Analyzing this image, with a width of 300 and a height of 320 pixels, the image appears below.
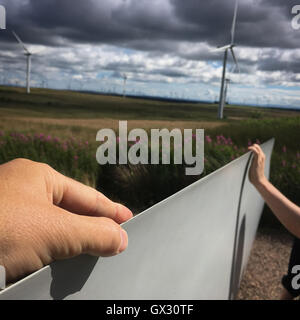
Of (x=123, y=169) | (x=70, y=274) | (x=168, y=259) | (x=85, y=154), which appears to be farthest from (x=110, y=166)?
(x=70, y=274)

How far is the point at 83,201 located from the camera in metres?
0.73

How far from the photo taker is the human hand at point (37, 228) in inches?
17.9

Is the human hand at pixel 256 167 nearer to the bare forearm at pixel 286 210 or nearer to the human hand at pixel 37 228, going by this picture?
the bare forearm at pixel 286 210

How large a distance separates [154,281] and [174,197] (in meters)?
0.24

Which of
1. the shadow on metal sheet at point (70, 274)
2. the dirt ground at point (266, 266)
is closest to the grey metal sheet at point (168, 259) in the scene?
the shadow on metal sheet at point (70, 274)

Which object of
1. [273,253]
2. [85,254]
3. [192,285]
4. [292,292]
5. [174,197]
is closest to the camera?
[85,254]

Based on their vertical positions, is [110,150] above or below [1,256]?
below

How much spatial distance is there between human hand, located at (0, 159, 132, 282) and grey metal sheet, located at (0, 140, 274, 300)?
A: 0.03m

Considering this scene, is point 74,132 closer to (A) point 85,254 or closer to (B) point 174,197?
(B) point 174,197

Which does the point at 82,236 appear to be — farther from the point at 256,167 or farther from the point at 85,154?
the point at 85,154

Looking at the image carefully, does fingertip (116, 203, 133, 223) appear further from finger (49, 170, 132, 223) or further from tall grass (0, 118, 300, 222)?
tall grass (0, 118, 300, 222)

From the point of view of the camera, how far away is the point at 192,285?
4.65 ft

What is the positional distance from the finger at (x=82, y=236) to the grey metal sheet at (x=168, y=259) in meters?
0.03
